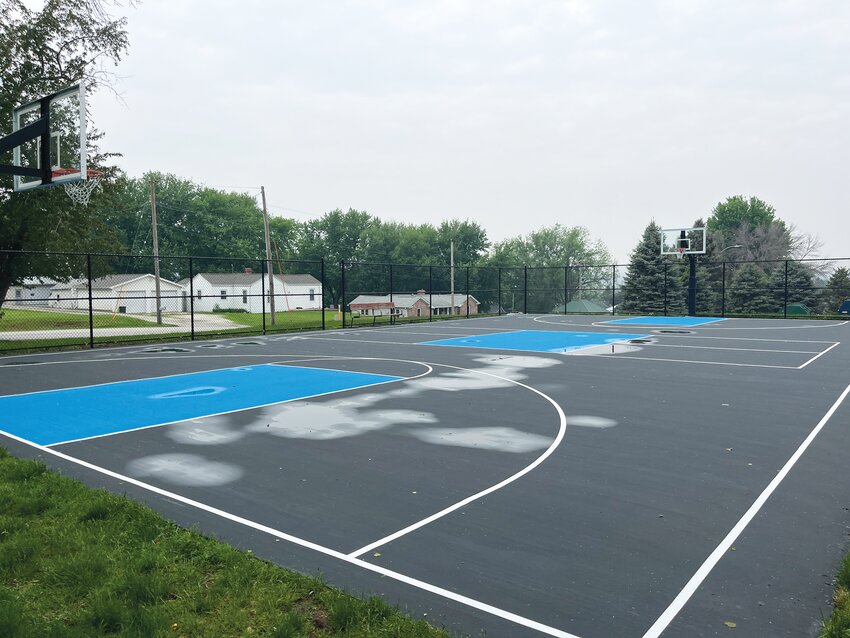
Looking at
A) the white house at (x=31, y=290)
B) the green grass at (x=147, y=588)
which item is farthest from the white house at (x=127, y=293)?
the green grass at (x=147, y=588)

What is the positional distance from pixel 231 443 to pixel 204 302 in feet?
212

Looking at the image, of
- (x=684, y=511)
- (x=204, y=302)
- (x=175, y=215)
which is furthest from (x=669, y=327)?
(x=175, y=215)

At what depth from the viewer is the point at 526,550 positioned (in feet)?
14.5

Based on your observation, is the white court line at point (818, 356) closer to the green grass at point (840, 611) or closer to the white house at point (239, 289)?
the green grass at point (840, 611)

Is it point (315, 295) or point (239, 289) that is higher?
point (239, 289)

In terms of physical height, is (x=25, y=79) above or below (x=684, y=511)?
above

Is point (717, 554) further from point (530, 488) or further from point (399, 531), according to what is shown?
point (399, 531)

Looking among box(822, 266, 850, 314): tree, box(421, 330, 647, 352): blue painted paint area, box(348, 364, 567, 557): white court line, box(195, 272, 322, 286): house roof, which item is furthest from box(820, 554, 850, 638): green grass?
box(195, 272, 322, 286): house roof

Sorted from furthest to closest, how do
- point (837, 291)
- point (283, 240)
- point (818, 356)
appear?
point (283, 240) < point (837, 291) < point (818, 356)

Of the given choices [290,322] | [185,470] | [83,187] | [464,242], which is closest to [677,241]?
[290,322]

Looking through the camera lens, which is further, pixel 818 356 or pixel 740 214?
pixel 740 214

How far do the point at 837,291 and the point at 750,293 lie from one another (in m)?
4.90

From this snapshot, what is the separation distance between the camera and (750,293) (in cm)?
4197

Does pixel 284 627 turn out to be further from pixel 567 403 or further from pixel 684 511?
pixel 567 403
